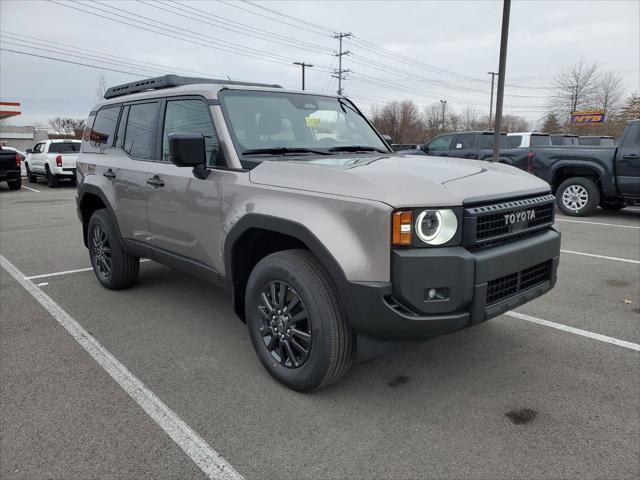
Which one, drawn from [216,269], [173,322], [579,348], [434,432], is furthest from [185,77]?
[579,348]

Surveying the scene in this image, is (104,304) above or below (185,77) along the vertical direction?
below

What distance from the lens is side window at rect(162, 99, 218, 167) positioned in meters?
3.57

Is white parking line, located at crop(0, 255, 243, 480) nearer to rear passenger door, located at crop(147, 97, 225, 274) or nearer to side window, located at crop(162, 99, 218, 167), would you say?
rear passenger door, located at crop(147, 97, 225, 274)

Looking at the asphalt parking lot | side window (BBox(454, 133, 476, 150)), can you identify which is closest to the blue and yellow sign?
side window (BBox(454, 133, 476, 150))

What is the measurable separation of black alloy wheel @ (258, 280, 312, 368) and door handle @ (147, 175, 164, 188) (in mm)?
1467

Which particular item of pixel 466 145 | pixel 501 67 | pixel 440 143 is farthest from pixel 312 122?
pixel 440 143

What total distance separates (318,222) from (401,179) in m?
0.50

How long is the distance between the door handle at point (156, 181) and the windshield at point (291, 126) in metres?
0.90

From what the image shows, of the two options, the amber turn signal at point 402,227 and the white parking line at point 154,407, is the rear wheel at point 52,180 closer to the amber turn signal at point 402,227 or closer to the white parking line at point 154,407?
the white parking line at point 154,407

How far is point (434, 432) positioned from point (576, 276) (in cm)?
389

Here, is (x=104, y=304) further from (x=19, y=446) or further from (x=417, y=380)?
(x=417, y=380)

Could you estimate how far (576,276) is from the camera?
18.8 feet

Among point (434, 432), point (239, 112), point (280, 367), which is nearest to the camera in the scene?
point (434, 432)

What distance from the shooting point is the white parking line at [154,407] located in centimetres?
240
